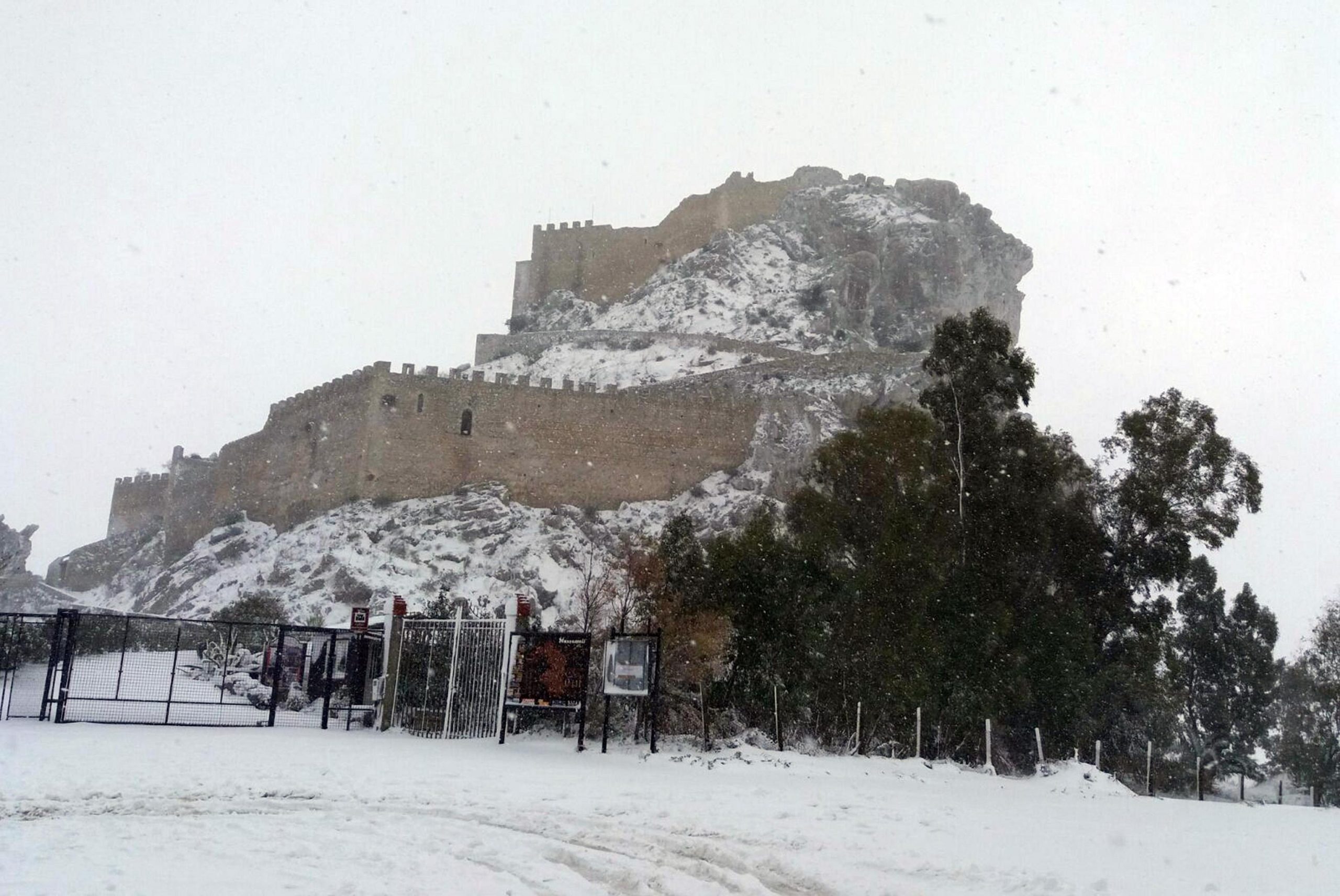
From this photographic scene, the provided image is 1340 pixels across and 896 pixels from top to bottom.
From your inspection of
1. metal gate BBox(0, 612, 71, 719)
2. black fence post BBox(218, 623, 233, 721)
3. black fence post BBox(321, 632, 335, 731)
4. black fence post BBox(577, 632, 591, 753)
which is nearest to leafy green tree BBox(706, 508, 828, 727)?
black fence post BBox(577, 632, 591, 753)

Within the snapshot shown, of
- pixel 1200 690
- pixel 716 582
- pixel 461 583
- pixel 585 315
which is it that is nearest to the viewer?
pixel 716 582

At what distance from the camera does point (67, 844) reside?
543 cm

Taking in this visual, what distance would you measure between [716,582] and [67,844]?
11.6 metres

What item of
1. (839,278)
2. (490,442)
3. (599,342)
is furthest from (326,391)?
(839,278)

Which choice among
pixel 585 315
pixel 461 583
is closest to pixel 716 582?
pixel 461 583

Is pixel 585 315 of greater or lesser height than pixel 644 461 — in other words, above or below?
above

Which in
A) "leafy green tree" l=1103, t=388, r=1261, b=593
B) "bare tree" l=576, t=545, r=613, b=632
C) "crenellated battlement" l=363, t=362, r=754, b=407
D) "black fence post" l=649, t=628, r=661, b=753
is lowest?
"black fence post" l=649, t=628, r=661, b=753

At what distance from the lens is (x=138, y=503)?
150 ft

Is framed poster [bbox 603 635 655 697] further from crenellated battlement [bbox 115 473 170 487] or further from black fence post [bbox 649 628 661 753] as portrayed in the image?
crenellated battlement [bbox 115 473 170 487]

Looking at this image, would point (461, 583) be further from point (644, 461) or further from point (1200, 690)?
point (1200, 690)

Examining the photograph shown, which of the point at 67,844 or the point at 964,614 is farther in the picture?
the point at 964,614

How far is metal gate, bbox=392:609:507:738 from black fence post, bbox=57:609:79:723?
3.67 meters

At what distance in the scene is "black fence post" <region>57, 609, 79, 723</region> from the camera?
39.7 feet

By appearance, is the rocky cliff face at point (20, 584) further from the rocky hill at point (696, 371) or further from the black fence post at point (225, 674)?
the black fence post at point (225, 674)
